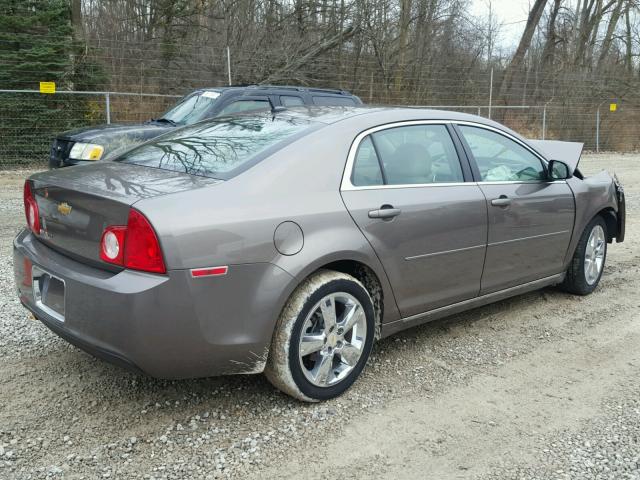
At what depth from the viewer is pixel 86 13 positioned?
1891 cm

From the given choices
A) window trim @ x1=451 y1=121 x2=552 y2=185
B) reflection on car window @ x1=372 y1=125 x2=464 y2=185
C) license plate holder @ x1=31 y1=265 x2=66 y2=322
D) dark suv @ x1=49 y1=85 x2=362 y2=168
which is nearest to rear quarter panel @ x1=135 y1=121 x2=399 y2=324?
reflection on car window @ x1=372 y1=125 x2=464 y2=185

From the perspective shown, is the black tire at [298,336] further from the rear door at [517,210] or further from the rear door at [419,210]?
the rear door at [517,210]

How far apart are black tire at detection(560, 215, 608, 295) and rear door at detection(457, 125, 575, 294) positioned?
0.30m

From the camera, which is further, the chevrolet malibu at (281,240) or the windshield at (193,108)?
the windshield at (193,108)

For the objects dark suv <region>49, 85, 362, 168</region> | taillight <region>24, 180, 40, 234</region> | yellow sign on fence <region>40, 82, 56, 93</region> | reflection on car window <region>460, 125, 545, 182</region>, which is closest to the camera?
taillight <region>24, 180, 40, 234</region>

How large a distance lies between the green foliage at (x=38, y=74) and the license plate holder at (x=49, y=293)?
11594 millimetres

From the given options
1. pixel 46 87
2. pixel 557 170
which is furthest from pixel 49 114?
pixel 557 170

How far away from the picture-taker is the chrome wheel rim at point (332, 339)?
10.5 ft

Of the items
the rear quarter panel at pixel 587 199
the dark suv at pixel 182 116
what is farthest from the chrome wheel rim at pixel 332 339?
the dark suv at pixel 182 116

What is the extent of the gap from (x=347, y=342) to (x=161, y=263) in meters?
1.17

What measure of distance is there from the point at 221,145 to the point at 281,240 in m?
0.80

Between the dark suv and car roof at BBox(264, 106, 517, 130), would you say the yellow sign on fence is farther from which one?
car roof at BBox(264, 106, 517, 130)

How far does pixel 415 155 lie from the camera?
3861 mm

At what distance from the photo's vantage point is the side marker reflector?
9.00ft
